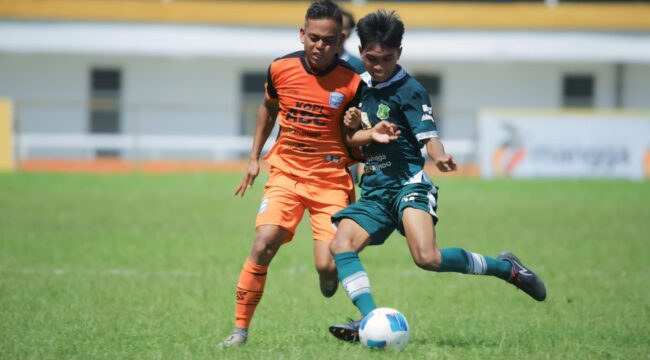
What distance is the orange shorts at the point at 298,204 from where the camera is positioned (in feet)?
21.4

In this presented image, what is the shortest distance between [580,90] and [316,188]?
28.3 meters

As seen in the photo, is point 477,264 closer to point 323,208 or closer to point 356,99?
point 323,208

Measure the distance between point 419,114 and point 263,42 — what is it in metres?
26.2

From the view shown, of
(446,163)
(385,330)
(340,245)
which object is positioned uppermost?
(446,163)

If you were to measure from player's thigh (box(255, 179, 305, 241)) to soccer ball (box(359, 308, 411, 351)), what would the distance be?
0.85 meters

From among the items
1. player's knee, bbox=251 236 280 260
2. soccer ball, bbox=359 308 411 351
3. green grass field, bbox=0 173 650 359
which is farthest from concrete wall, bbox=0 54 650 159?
soccer ball, bbox=359 308 411 351

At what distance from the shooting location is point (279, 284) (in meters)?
9.55

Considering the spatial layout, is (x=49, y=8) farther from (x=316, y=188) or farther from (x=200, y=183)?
(x=316, y=188)

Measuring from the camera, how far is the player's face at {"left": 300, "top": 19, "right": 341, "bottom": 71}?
6.47 metres

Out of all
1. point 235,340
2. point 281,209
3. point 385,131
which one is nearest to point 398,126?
point 385,131

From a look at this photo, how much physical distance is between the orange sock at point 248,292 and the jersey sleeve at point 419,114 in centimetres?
120

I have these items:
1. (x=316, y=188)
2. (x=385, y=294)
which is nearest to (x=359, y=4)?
(x=385, y=294)

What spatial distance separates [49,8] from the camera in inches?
1289

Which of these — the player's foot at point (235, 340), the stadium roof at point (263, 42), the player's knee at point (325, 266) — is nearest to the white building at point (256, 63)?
the stadium roof at point (263, 42)
